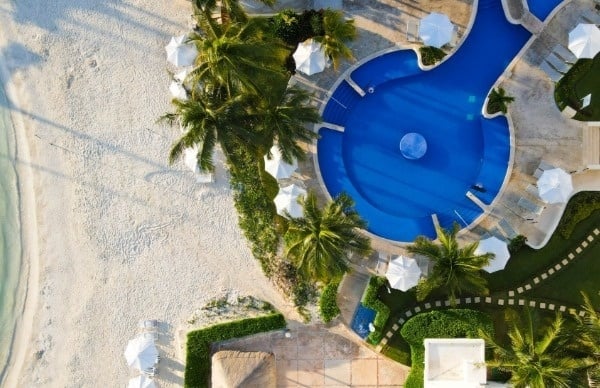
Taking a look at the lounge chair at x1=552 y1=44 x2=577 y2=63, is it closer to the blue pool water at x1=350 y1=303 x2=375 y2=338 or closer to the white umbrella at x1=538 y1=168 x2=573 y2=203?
the white umbrella at x1=538 y1=168 x2=573 y2=203

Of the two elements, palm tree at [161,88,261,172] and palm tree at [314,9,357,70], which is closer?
palm tree at [161,88,261,172]

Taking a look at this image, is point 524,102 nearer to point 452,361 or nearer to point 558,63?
point 558,63

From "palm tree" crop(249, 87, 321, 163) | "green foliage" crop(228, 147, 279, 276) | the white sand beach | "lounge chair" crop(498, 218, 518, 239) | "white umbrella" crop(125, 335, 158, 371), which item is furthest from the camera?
the white sand beach

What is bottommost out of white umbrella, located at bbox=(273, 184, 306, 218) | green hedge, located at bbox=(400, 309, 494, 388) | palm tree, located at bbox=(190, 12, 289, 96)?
green hedge, located at bbox=(400, 309, 494, 388)

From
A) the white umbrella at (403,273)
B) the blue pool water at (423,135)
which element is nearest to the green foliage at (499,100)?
the blue pool water at (423,135)

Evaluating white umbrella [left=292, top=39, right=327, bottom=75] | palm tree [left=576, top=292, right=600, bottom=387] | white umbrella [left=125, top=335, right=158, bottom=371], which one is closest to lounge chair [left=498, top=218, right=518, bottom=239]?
palm tree [left=576, top=292, right=600, bottom=387]

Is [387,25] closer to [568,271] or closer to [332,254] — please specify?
[332,254]
